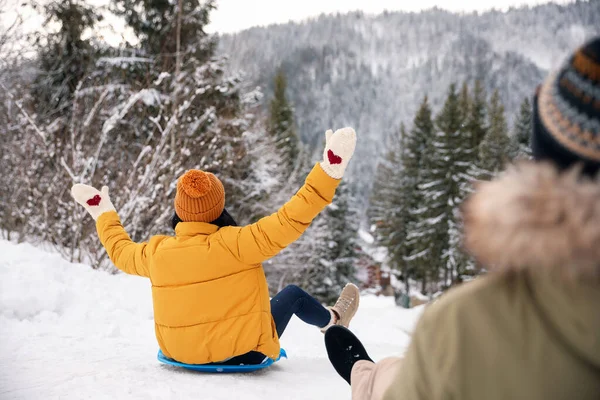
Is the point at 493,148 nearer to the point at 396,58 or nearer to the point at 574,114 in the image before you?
the point at 574,114

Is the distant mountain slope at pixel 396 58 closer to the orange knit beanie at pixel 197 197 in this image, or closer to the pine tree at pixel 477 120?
the pine tree at pixel 477 120

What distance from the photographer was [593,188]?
914 mm

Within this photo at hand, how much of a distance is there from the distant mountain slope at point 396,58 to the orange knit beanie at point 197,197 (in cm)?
7362

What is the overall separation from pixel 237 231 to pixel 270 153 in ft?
54.2

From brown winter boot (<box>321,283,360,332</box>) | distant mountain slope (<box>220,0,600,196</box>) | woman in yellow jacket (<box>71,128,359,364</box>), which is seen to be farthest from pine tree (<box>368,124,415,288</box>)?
distant mountain slope (<box>220,0,600,196</box>)

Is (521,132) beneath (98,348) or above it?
beneath

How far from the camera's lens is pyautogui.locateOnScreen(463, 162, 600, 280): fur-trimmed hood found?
89 centimetres

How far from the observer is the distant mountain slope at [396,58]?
291 ft

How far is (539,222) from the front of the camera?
0.93 metres

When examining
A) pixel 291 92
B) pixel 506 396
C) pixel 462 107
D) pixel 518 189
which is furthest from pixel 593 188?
pixel 291 92

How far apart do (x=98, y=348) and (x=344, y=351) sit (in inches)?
67.8

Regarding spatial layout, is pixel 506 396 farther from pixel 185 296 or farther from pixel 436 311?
pixel 185 296

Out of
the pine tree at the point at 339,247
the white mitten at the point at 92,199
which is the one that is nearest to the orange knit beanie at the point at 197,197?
the white mitten at the point at 92,199

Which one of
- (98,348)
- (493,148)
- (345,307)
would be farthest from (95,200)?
(493,148)
